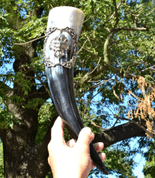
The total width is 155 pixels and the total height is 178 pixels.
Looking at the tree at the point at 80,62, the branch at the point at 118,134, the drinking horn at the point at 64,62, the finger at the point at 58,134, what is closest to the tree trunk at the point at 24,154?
the tree at the point at 80,62

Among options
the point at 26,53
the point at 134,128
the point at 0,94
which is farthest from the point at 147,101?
the point at 26,53

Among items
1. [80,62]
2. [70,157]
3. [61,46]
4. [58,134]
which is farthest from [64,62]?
[80,62]

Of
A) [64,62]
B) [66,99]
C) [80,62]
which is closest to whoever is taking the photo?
[66,99]

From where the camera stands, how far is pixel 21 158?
8.57m

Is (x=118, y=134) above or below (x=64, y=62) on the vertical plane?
above

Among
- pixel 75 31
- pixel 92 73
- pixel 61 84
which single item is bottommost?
pixel 61 84

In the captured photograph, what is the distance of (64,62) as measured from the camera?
1.73m

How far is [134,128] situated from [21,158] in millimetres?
3534

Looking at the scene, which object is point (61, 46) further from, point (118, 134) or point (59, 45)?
point (118, 134)

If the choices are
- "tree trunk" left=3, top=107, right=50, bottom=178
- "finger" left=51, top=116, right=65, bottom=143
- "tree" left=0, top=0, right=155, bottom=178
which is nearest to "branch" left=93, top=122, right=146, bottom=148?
"tree" left=0, top=0, right=155, bottom=178

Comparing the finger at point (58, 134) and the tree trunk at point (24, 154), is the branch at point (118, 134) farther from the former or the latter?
the finger at point (58, 134)

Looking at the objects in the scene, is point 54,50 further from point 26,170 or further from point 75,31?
point 26,170

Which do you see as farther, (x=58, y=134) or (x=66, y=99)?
(x=66, y=99)

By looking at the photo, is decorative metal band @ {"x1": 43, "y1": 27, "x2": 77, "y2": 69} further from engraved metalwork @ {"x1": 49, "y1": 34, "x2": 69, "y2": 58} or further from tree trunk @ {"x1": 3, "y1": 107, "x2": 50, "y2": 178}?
tree trunk @ {"x1": 3, "y1": 107, "x2": 50, "y2": 178}
